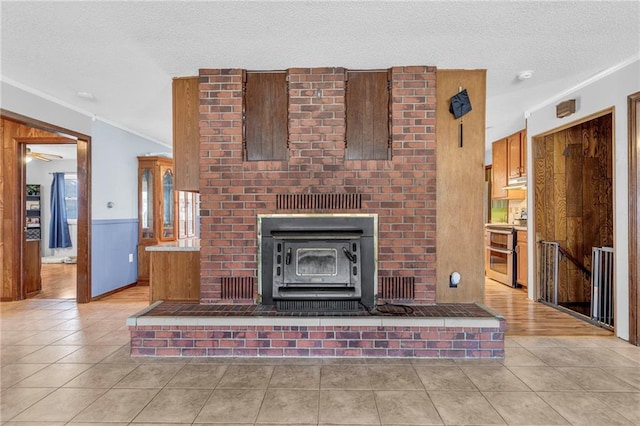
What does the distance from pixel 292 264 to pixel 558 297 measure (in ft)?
11.0

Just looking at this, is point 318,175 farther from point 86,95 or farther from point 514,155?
point 514,155

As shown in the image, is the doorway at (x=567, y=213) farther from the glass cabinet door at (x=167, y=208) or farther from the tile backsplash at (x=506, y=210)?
the glass cabinet door at (x=167, y=208)

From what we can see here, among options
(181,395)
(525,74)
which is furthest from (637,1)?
(181,395)

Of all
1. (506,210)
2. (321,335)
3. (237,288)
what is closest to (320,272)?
(321,335)

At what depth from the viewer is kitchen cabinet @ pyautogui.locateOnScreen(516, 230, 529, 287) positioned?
4.65 m

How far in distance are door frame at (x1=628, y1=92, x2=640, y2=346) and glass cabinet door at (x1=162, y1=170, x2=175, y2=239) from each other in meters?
5.46

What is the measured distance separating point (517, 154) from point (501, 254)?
1457 mm

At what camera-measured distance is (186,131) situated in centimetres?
315

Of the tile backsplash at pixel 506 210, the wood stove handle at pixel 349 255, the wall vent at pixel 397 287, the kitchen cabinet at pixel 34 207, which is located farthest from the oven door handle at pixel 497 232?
the kitchen cabinet at pixel 34 207

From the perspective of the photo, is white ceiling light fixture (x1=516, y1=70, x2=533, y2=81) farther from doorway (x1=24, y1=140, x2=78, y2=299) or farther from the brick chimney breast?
doorway (x1=24, y1=140, x2=78, y2=299)

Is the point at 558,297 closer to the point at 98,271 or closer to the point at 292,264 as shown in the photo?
the point at 292,264

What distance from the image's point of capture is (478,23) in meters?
2.27

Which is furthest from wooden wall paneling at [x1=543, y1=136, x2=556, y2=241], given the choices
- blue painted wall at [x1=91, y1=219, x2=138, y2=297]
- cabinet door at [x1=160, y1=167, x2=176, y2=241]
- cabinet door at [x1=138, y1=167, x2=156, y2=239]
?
blue painted wall at [x1=91, y1=219, x2=138, y2=297]

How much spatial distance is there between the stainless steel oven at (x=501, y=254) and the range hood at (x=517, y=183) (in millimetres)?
628
